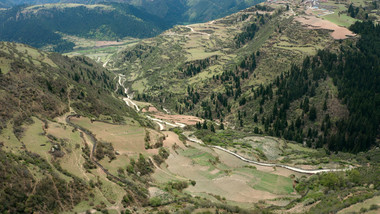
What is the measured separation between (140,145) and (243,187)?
25502 millimetres

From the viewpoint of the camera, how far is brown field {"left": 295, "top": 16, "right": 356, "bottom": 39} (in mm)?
165875

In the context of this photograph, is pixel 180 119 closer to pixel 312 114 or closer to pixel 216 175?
pixel 312 114

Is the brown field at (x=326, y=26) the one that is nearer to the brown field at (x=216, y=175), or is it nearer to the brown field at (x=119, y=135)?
the brown field at (x=216, y=175)

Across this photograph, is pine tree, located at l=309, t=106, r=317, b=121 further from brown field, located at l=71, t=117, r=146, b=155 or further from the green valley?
brown field, located at l=71, t=117, r=146, b=155

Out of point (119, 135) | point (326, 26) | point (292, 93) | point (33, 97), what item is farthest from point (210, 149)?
point (326, 26)

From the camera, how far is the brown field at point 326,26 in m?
166

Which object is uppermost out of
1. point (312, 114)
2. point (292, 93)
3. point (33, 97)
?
point (33, 97)

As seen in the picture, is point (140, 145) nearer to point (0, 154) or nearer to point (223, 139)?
point (0, 154)

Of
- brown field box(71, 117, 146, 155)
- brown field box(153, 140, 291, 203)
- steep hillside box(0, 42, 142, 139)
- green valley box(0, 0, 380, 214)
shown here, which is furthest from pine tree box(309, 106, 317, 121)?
steep hillside box(0, 42, 142, 139)

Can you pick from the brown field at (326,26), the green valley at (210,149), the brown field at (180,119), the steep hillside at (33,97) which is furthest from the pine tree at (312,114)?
the steep hillside at (33,97)

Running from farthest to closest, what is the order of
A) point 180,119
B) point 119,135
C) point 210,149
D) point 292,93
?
1. point 292,93
2. point 180,119
3. point 210,149
4. point 119,135

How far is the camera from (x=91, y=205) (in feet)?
121

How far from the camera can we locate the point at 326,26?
176500 mm

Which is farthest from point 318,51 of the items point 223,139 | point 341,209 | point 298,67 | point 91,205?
point 91,205
